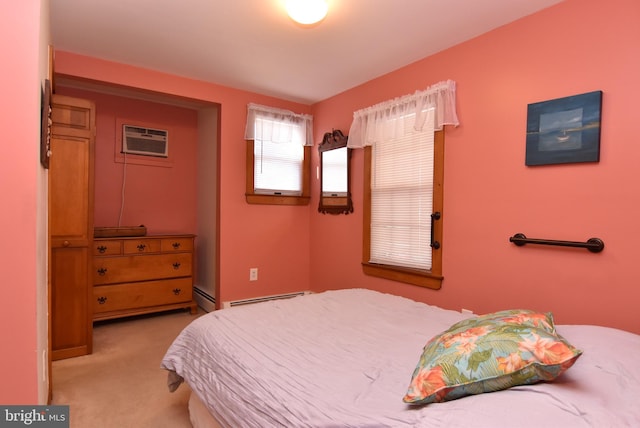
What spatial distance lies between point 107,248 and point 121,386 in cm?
153

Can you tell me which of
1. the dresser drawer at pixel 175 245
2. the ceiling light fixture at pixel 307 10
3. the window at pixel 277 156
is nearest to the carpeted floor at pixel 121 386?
the dresser drawer at pixel 175 245

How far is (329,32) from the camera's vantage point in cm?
228

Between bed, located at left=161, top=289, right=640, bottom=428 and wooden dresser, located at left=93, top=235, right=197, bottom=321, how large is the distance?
1.87m

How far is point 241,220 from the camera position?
3.48 metres

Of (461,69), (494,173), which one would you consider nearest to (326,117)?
(461,69)

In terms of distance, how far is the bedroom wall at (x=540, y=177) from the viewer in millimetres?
1672

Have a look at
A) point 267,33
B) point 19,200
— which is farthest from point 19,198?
point 267,33

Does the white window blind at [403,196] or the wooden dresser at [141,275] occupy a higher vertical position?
the white window blind at [403,196]

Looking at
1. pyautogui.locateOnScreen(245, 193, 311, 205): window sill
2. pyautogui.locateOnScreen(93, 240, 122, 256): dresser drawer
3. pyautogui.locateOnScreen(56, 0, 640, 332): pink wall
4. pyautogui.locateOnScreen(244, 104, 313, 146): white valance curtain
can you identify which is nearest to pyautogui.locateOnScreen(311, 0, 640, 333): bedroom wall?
pyautogui.locateOnScreen(56, 0, 640, 332): pink wall

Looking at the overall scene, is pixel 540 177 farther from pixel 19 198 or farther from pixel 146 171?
pixel 146 171

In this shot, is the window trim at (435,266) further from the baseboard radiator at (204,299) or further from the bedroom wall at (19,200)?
the bedroom wall at (19,200)

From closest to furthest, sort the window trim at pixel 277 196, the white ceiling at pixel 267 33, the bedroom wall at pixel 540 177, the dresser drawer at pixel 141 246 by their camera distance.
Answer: the bedroom wall at pixel 540 177, the white ceiling at pixel 267 33, the dresser drawer at pixel 141 246, the window trim at pixel 277 196

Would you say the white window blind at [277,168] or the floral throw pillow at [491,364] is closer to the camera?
the floral throw pillow at [491,364]

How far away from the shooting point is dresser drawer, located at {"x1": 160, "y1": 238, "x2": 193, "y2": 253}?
3.53 m
